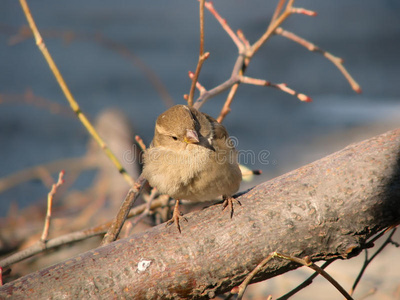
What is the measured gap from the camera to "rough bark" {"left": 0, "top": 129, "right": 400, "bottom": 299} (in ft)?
5.57

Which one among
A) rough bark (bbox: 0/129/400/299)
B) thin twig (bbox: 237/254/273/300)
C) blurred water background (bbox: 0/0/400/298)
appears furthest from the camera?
blurred water background (bbox: 0/0/400/298)

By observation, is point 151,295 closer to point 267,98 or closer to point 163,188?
point 163,188

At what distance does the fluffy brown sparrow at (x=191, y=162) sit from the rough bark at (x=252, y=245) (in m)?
0.36

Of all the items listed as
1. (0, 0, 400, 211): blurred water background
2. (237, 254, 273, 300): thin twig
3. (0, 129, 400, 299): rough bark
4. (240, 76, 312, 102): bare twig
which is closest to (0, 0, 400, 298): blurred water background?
(0, 0, 400, 211): blurred water background

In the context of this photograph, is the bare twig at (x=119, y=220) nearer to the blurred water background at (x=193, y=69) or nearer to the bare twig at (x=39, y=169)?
the bare twig at (x=39, y=169)

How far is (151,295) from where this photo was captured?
1.72 metres

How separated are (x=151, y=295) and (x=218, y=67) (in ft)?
17.3

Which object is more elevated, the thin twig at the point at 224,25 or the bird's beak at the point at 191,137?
the thin twig at the point at 224,25

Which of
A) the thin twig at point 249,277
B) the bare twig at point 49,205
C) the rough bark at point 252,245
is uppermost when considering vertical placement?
the bare twig at point 49,205

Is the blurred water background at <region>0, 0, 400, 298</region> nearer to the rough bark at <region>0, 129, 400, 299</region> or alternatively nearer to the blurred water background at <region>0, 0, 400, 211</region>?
the blurred water background at <region>0, 0, 400, 211</region>

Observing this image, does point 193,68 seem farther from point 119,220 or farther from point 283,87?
point 119,220

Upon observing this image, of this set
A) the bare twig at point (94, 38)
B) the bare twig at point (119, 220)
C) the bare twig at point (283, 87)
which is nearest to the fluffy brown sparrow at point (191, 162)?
the bare twig at point (119, 220)

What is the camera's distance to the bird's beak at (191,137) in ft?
7.07

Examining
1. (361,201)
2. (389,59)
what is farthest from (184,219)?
(389,59)
